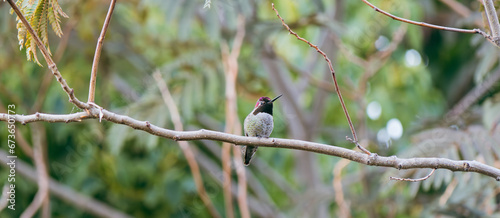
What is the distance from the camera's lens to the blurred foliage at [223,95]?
271 inches

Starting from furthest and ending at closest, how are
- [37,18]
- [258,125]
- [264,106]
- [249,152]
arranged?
[264,106], [258,125], [249,152], [37,18]

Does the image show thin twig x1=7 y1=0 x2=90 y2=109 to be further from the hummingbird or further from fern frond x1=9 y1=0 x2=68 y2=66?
the hummingbird

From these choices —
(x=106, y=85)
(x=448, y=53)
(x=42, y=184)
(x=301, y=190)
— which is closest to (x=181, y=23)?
(x=106, y=85)

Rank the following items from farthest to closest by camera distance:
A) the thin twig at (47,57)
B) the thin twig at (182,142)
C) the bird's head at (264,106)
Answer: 1. the thin twig at (182,142)
2. the bird's head at (264,106)
3. the thin twig at (47,57)

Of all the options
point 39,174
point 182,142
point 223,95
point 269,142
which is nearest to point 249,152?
point 269,142

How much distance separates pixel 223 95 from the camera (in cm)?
745

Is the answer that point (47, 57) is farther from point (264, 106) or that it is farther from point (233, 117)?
point (233, 117)

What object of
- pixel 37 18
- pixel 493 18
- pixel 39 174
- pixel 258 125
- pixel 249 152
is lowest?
pixel 37 18

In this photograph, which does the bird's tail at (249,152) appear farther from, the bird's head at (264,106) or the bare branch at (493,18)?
the bare branch at (493,18)

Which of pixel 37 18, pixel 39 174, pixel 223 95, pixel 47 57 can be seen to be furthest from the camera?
pixel 223 95

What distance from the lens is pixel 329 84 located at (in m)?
7.66

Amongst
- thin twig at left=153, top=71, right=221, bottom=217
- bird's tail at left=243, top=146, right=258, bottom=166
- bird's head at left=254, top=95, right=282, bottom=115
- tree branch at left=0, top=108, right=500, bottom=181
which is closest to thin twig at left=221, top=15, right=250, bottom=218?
thin twig at left=153, top=71, right=221, bottom=217

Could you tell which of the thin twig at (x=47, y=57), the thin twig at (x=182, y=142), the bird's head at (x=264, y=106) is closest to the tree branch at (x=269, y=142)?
the thin twig at (x=47, y=57)

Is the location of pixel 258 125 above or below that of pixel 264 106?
below
